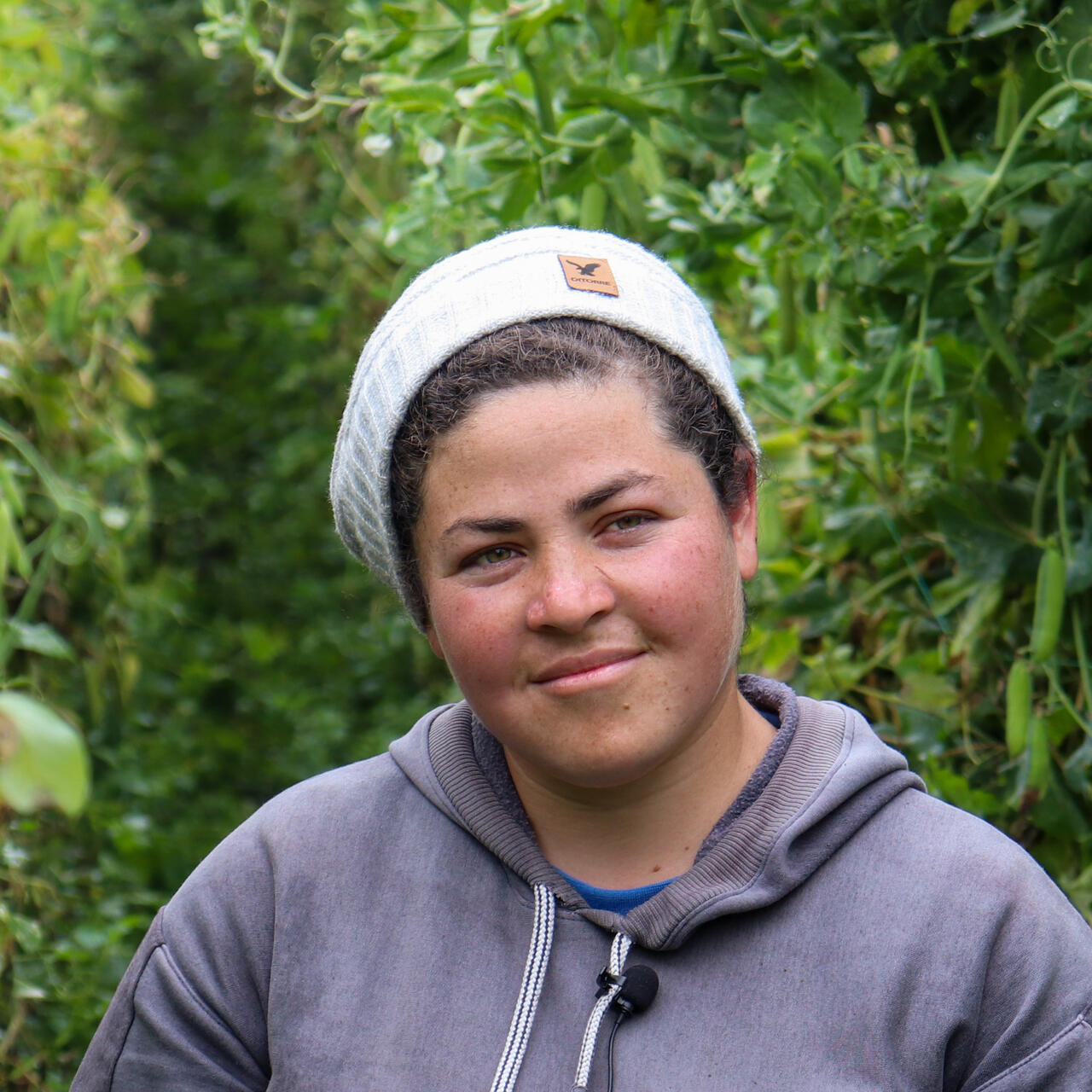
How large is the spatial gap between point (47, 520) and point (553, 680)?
5.48 feet

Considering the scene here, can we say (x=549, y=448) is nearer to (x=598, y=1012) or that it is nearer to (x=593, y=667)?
(x=593, y=667)

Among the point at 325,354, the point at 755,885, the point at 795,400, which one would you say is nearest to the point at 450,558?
the point at 755,885

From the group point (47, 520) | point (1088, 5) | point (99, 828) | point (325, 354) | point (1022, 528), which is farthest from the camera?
point (325, 354)

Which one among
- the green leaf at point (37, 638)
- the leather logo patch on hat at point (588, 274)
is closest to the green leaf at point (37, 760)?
the leather logo patch on hat at point (588, 274)

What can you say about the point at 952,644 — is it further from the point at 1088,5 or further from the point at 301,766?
the point at 301,766

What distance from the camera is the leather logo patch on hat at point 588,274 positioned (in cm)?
127

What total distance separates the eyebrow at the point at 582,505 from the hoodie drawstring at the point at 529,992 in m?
0.32

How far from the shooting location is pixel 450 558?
4.09ft

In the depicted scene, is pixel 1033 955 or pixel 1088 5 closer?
pixel 1033 955

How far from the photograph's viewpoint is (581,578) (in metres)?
1.18

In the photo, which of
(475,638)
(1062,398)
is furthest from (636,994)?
A: (1062,398)

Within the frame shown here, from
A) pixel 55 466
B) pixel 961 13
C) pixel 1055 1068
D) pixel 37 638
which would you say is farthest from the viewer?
pixel 55 466

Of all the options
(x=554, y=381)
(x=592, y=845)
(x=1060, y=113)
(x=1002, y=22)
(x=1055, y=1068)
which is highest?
(x=1002, y=22)

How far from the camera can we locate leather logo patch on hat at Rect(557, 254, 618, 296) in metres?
1.27
